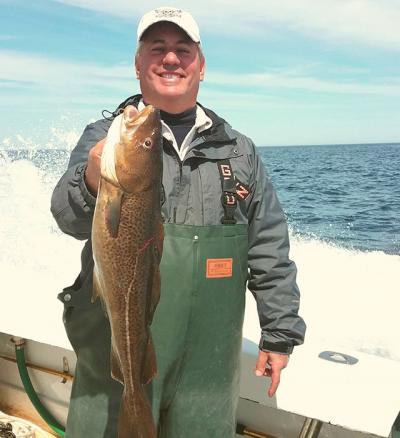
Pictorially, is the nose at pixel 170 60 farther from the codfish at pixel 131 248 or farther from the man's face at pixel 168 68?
the codfish at pixel 131 248

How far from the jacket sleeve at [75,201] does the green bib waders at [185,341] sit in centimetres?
36

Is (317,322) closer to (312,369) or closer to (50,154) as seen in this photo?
(312,369)

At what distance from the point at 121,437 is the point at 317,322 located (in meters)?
4.67

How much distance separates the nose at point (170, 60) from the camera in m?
2.53

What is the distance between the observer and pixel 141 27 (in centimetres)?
259

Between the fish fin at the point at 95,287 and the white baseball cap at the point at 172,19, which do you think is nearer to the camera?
the fish fin at the point at 95,287

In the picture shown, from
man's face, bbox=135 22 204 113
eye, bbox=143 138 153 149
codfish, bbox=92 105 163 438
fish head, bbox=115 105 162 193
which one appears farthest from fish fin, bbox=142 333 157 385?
man's face, bbox=135 22 204 113

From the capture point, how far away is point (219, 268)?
2447mm

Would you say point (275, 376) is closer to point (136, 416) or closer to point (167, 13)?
point (136, 416)

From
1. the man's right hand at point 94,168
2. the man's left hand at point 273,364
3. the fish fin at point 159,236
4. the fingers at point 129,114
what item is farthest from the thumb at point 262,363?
the fingers at point 129,114

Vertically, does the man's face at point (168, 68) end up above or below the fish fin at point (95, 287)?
above

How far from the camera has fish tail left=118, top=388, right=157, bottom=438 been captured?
2.22 m

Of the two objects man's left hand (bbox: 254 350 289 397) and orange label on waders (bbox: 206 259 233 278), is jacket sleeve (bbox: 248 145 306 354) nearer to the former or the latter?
man's left hand (bbox: 254 350 289 397)

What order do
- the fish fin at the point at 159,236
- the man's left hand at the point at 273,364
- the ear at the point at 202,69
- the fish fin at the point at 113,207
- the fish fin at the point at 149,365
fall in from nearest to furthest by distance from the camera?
the fish fin at the point at 113,207, the fish fin at the point at 159,236, the fish fin at the point at 149,365, the man's left hand at the point at 273,364, the ear at the point at 202,69
